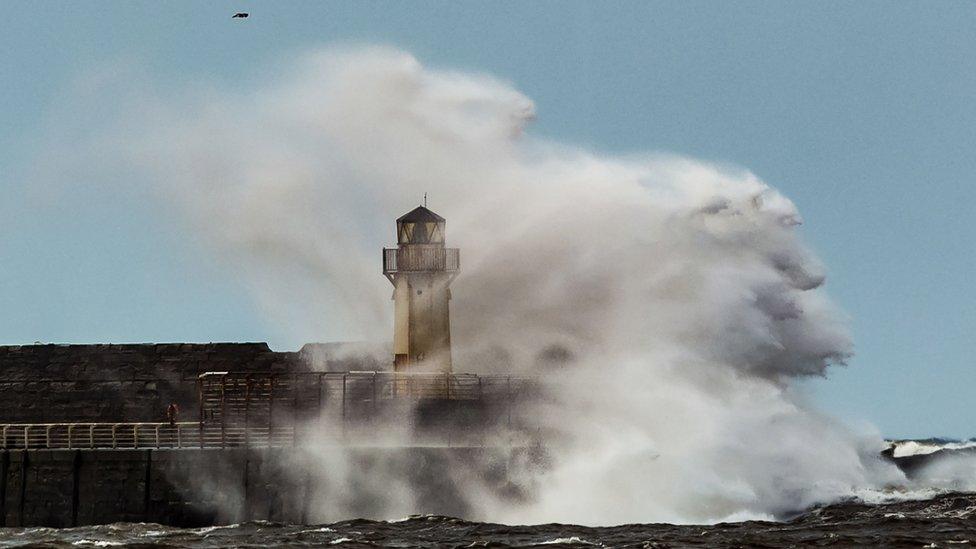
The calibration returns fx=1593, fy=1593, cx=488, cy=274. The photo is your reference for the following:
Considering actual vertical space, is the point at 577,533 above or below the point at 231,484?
A: below

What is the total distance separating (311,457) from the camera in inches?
1417

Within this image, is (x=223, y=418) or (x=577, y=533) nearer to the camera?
(x=577, y=533)

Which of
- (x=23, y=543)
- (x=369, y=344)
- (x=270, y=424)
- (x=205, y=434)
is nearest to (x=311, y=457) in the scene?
(x=270, y=424)

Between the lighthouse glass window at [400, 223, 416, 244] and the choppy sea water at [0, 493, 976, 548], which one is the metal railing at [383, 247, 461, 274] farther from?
the choppy sea water at [0, 493, 976, 548]

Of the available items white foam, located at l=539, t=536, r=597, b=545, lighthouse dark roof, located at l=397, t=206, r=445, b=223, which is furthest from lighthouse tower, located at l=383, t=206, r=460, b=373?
white foam, located at l=539, t=536, r=597, b=545

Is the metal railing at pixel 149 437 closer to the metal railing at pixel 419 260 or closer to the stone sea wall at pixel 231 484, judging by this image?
the stone sea wall at pixel 231 484

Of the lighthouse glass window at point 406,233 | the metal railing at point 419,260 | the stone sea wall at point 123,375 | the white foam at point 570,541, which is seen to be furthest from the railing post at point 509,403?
the stone sea wall at point 123,375

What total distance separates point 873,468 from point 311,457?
13.4 metres

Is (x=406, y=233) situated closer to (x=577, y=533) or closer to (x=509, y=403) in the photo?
(x=509, y=403)

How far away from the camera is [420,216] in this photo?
45031mm

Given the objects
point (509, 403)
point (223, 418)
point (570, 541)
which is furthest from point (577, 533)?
point (223, 418)

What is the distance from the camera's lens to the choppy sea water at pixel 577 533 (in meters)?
27.7

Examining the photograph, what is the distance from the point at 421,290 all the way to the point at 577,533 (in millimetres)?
15129

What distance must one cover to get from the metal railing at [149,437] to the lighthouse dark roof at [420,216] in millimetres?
8231
